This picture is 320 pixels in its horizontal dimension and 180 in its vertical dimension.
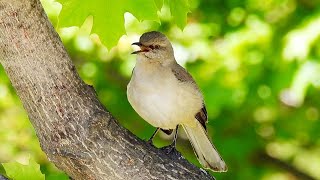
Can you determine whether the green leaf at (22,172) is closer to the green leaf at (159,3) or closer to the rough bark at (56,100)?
the rough bark at (56,100)

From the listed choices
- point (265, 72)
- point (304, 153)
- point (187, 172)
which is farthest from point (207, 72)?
point (187, 172)

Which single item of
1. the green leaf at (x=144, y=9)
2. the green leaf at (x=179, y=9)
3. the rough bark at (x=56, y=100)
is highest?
the green leaf at (x=179, y=9)

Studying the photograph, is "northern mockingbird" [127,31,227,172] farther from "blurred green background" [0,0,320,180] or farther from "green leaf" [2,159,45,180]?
"blurred green background" [0,0,320,180]

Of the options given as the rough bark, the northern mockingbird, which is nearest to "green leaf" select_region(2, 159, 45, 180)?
the rough bark

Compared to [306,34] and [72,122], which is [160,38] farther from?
[306,34]

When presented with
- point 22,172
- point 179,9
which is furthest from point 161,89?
point 22,172

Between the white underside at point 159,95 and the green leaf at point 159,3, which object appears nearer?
the green leaf at point 159,3

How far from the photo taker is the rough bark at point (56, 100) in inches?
111

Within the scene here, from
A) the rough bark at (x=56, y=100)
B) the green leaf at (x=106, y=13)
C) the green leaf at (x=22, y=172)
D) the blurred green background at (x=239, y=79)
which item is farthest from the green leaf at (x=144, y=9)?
the blurred green background at (x=239, y=79)

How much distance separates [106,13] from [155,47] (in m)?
0.45

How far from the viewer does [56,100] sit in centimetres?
284

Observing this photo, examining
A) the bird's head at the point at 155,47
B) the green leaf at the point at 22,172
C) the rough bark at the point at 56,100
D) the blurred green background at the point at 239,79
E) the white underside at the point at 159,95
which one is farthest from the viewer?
the blurred green background at the point at 239,79

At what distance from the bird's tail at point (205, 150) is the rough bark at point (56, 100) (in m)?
0.62

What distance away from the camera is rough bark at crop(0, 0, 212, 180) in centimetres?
281
